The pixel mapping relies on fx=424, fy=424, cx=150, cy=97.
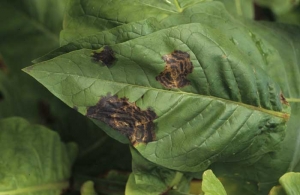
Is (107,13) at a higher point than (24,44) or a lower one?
higher

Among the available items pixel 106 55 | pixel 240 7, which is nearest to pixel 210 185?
pixel 106 55

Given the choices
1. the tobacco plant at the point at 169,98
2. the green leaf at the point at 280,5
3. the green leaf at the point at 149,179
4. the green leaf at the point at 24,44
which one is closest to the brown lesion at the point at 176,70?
the tobacco plant at the point at 169,98

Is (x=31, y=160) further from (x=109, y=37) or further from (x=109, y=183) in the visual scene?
(x=109, y=37)

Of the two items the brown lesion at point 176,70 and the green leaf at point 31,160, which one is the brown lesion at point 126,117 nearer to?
the brown lesion at point 176,70

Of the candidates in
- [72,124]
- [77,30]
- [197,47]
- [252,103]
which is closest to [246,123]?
[252,103]

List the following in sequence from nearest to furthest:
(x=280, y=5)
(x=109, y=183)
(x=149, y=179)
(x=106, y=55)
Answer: (x=106, y=55), (x=149, y=179), (x=109, y=183), (x=280, y=5)

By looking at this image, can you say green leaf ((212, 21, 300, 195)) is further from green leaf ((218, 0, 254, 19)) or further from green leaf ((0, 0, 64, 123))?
green leaf ((0, 0, 64, 123))

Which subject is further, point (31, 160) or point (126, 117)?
point (31, 160)
